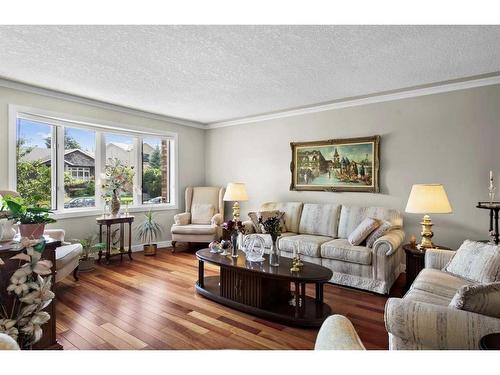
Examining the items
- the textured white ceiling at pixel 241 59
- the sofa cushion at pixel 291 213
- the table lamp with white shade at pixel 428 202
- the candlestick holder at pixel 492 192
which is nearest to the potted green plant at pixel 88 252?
the textured white ceiling at pixel 241 59

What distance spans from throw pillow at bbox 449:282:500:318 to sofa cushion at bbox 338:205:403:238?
2.35 metres

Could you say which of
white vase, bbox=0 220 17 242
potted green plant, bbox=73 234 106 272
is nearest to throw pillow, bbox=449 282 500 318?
white vase, bbox=0 220 17 242

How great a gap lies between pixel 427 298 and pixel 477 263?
645mm

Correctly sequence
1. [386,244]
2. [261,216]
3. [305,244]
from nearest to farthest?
[386,244] < [305,244] < [261,216]

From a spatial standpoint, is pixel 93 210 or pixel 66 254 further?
pixel 93 210

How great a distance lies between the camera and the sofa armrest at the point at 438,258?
2639mm

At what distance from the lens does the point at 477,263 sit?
2.27m

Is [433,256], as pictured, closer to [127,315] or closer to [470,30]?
[470,30]

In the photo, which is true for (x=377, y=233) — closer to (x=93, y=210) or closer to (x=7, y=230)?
(x=7, y=230)

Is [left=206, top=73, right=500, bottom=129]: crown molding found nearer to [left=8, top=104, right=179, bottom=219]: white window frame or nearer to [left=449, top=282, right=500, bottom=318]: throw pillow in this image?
[left=8, top=104, right=179, bottom=219]: white window frame

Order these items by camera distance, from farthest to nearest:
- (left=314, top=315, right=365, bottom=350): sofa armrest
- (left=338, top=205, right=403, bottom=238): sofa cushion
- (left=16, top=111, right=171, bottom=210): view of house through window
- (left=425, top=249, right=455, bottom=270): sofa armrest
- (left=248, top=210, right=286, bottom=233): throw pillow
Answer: (left=248, top=210, right=286, bottom=233): throw pillow < (left=16, top=111, right=171, bottom=210): view of house through window < (left=338, top=205, right=403, bottom=238): sofa cushion < (left=425, top=249, right=455, bottom=270): sofa armrest < (left=314, top=315, right=365, bottom=350): sofa armrest

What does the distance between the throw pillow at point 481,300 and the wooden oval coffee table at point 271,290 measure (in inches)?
43.5

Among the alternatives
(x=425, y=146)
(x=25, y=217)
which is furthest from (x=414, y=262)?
(x=25, y=217)

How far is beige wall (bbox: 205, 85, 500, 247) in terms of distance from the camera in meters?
3.48
